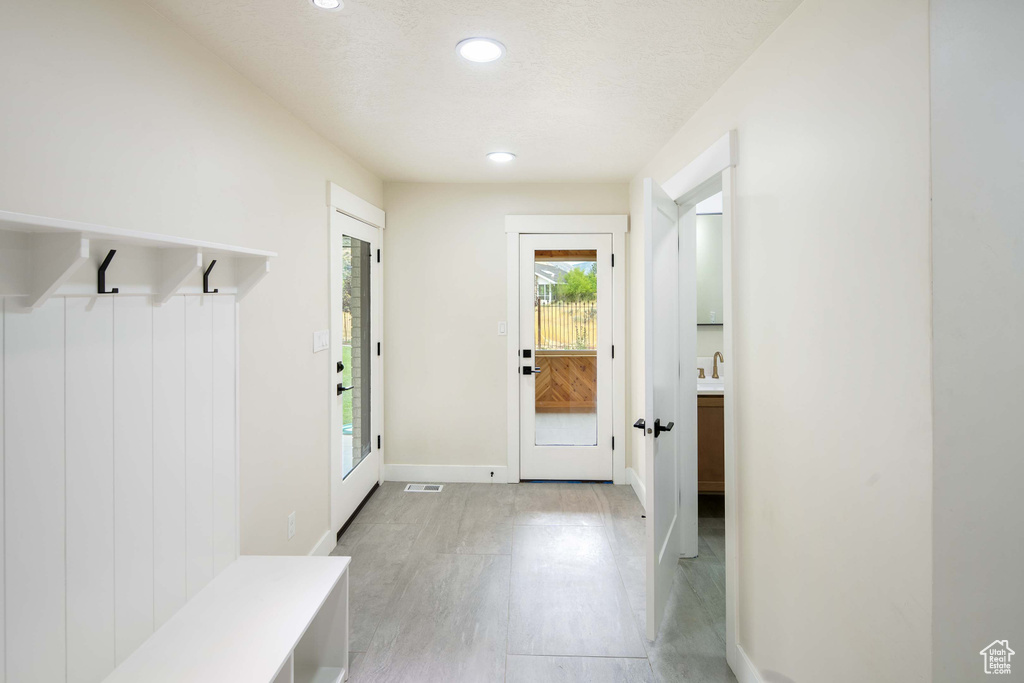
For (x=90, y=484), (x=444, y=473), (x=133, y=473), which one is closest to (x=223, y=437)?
(x=133, y=473)

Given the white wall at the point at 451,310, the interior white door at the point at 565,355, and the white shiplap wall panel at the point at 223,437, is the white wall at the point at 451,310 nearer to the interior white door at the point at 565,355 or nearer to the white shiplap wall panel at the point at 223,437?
the interior white door at the point at 565,355

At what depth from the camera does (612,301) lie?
4016mm

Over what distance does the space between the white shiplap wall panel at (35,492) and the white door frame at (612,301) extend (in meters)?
3.06

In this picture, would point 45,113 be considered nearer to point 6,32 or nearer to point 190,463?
point 6,32

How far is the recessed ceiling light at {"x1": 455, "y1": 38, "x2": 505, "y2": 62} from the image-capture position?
1.79 metres

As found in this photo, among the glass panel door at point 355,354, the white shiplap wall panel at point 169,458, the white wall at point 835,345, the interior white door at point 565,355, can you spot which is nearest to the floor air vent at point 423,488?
the glass panel door at point 355,354

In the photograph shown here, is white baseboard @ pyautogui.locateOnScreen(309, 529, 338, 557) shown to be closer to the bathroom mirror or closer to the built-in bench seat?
the built-in bench seat

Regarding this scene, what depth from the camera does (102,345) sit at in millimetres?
1290

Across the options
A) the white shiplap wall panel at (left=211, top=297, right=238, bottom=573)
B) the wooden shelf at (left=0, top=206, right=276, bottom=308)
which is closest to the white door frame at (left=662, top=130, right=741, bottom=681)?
the wooden shelf at (left=0, top=206, right=276, bottom=308)

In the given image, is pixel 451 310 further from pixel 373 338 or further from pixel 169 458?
pixel 169 458

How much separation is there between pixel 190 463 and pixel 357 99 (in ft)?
5.53

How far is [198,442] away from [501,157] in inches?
95.0

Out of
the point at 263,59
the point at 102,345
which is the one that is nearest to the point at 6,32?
the point at 102,345

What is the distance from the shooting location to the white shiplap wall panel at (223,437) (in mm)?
1765
